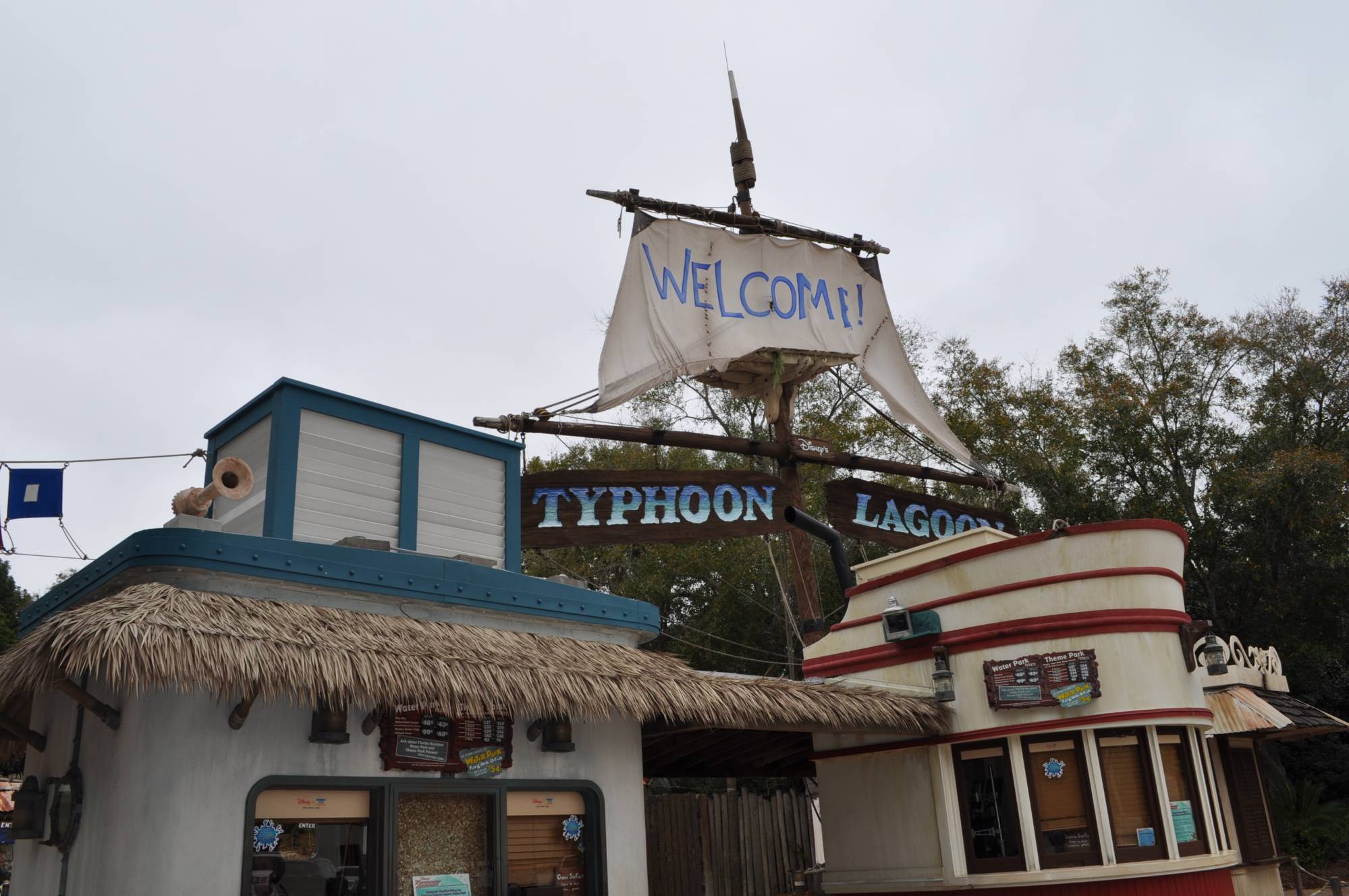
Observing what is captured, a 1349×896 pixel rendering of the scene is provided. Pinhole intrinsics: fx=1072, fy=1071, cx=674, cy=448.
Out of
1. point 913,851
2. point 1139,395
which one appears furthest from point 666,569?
point 913,851

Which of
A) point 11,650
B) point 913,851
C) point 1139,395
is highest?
point 1139,395

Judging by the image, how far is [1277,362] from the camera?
2408 centimetres

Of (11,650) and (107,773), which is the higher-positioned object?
(11,650)

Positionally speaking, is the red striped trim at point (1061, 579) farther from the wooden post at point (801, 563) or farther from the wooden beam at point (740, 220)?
the wooden beam at point (740, 220)

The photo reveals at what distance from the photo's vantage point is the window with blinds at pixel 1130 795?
33.8 feet

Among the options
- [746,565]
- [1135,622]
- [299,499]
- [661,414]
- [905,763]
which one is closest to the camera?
[299,499]

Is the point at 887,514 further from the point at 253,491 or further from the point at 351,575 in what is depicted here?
the point at 253,491

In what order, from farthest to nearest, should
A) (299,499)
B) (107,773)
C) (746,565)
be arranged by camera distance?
(746,565) → (299,499) → (107,773)

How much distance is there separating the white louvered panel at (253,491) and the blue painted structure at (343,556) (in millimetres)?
102

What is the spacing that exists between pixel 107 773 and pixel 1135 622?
915 centimetres

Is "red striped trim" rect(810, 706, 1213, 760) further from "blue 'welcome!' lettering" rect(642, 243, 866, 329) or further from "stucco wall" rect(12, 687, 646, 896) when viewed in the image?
"blue 'welcome!' lettering" rect(642, 243, 866, 329)

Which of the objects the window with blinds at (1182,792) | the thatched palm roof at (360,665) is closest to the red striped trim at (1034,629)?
the window with blinds at (1182,792)

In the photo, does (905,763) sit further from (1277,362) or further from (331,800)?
(1277,362)

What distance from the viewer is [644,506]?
13281mm
